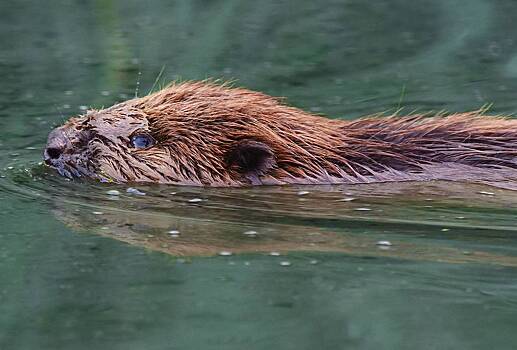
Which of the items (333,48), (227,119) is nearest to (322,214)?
(227,119)

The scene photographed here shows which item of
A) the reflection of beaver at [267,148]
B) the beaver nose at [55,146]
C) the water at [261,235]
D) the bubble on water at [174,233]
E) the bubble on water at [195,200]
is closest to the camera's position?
the water at [261,235]

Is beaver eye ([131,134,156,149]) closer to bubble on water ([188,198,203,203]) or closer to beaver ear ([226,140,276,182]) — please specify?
beaver ear ([226,140,276,182])

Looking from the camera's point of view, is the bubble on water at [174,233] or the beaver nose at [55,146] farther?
the beaver nose at [55,146]

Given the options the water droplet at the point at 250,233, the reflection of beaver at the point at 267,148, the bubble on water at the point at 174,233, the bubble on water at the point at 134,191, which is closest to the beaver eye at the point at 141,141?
the reflection of beaver at the point at 267,148

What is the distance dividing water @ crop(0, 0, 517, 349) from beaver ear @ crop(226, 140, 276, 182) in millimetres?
130

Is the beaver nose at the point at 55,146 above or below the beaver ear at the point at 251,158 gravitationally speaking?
above

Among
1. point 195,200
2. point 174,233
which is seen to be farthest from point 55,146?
point 174,233

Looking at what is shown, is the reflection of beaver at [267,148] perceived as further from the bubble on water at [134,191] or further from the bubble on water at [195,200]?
the bubble on water at [195,200]

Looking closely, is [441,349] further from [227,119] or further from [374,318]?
[227,119]

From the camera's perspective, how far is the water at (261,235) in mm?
4332

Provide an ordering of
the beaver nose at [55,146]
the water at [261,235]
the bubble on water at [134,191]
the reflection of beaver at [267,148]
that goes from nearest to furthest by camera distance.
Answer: the water at [261,235], the bubble on water at [134,191], the reflection of beaver at [267,148], the beaver nose at [55,146]

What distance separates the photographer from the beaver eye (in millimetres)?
7145

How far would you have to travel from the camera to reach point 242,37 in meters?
12.4

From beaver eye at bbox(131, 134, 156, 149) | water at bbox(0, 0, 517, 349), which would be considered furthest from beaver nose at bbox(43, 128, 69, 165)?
beaver eye at bbox(131, 134, 156, 149)
